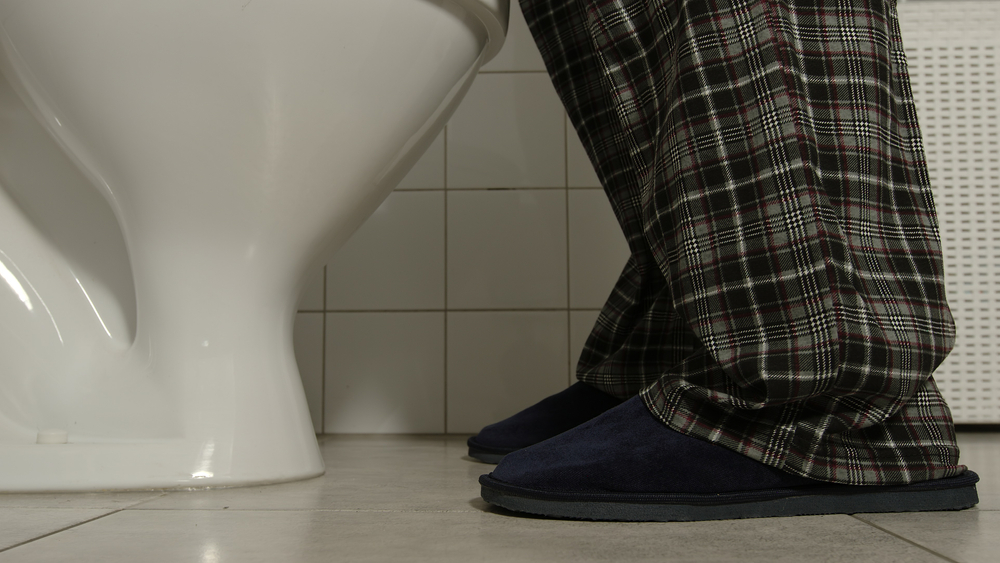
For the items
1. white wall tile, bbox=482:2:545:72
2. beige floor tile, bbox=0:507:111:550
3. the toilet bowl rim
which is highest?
white wall tile, bbox=482:2:545:72

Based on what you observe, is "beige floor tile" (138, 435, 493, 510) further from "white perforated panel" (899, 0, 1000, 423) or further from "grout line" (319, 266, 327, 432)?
"white perforated panel" (899, 0, 1000, 423)

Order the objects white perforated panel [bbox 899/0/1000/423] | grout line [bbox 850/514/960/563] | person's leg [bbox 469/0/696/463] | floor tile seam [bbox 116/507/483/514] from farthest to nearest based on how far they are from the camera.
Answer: white perforated panel [bbox 899/0/1000/423] → person's leg [bbox 469/0/696/463] → floor tile seam [bbox 116/507/483/514] → grout line [bbox 850/514/960/563]

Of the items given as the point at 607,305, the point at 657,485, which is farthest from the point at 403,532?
the point at 607,305

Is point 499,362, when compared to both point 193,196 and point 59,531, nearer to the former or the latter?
point 193,196

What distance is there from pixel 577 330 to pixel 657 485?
69 cm

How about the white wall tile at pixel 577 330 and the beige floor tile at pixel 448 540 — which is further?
the white wall tile at pixel 577 330

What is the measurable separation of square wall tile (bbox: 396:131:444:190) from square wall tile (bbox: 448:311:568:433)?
0.21 metres

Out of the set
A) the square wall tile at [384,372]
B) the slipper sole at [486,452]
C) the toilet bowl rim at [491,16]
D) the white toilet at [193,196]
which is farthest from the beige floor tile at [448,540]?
the square wall tile at [384,372]

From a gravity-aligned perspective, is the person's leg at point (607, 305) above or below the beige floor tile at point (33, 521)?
above

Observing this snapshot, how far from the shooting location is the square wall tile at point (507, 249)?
3.82 feet

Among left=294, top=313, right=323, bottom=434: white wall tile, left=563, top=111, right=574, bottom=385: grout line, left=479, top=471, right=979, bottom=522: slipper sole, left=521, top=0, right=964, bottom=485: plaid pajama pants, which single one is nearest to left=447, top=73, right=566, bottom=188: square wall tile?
left=563, top=111, right=574, bottom=385: grout line

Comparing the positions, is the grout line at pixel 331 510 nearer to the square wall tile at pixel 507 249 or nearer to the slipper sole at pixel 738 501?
the slipper sole at pixel 738 501

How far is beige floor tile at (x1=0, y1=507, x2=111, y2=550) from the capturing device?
0.44 meters

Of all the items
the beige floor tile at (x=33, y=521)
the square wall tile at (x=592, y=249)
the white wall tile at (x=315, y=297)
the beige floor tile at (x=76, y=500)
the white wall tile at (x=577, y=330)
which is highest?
the square wall tile at (x=592, y=249)
